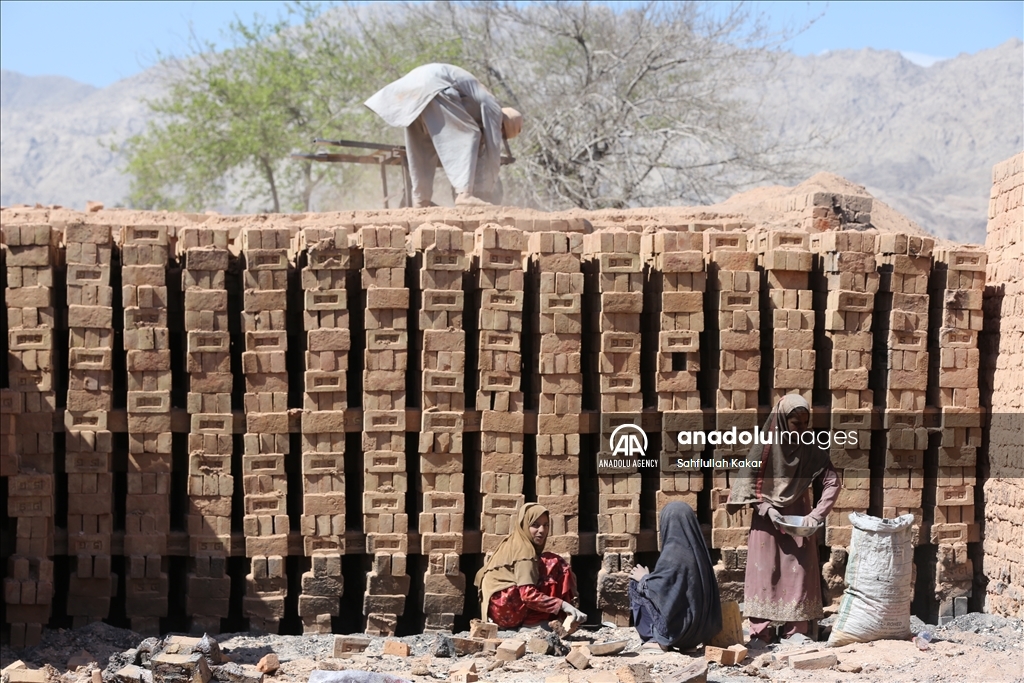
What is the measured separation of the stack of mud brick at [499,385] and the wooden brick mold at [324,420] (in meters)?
0.93

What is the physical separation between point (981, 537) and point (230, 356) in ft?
18.0

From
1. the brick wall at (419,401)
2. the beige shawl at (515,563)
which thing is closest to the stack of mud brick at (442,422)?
the brick wall at (419,401)

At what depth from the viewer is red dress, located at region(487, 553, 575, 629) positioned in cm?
746

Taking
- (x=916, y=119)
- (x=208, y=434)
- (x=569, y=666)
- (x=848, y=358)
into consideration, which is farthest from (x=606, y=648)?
(x=916, y=119)

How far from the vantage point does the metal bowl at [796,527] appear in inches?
291

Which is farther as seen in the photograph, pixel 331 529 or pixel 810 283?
pixel 810 283

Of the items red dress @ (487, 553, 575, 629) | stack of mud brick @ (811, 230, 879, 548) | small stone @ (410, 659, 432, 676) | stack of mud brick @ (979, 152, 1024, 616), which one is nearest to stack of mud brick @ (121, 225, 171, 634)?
small stone @ (410, 659, 432, 676)

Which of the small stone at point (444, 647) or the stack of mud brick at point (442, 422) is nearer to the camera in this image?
the small stone at point (444, 647)

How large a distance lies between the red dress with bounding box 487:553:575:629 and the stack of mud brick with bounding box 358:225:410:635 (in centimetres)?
73

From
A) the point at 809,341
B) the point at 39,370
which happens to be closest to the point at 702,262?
the point at 809,341

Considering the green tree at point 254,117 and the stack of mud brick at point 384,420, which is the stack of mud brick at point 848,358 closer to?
the stack of mud brick at point 384,420

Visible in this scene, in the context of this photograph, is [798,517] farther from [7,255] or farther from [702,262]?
[7,255]

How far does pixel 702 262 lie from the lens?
7.89m

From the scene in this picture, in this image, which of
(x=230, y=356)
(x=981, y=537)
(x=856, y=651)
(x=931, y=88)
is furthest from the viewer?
(x=931, y=88)
